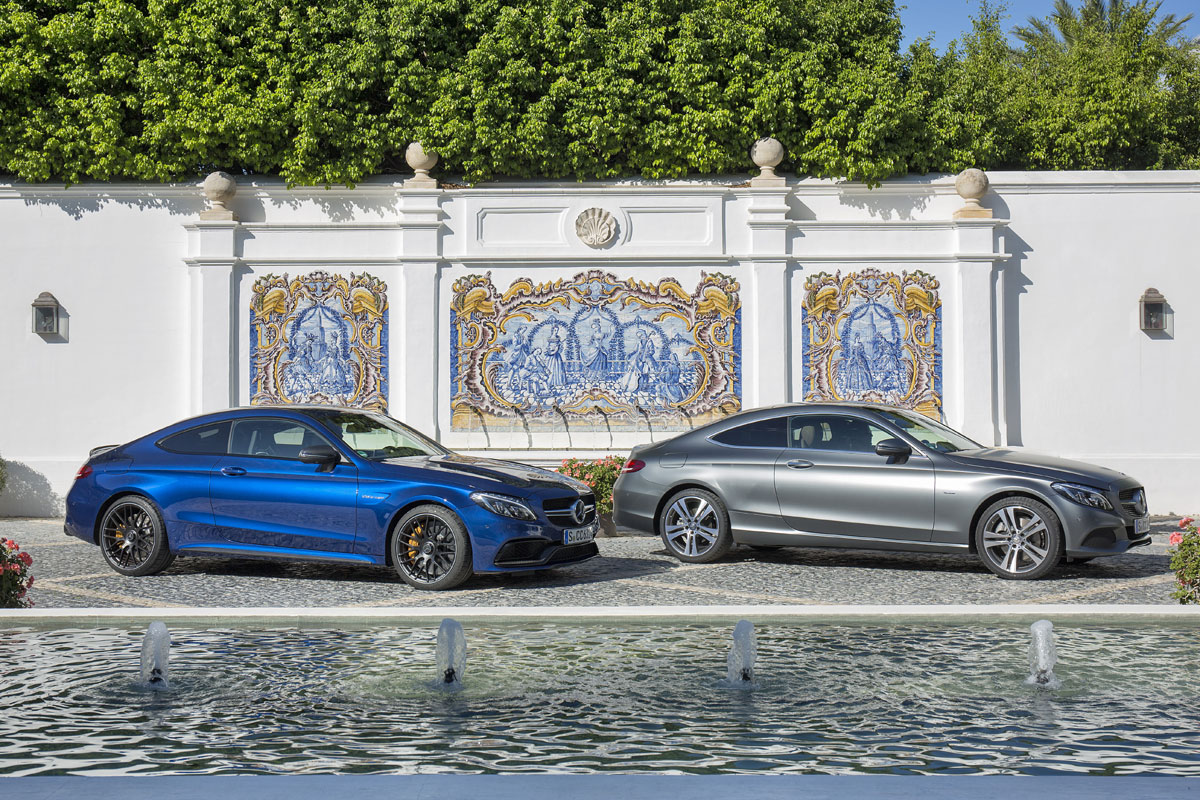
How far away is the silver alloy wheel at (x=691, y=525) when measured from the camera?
37.2 feet

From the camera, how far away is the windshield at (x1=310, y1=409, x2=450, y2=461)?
1037 centimetres

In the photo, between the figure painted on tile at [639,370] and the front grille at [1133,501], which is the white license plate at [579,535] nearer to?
the front grille at [1133,501]

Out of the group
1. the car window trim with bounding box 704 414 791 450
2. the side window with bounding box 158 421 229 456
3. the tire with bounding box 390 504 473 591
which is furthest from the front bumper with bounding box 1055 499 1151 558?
the side window with bounding box 158 421 229 456

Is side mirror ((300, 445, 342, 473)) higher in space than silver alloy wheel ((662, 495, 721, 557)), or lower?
higher

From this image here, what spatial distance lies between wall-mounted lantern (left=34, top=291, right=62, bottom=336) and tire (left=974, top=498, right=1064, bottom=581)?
11.8 m

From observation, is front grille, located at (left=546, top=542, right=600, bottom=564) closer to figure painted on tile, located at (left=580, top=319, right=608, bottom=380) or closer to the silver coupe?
the silver coupe

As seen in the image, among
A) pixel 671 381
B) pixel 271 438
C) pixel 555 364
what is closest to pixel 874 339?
pixel 671 381

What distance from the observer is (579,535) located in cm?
1007

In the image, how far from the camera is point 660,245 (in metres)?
15.7

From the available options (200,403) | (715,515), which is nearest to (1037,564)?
(715,515)

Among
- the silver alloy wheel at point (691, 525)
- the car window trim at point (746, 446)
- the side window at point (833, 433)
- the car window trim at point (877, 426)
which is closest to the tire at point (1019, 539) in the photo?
the car window trim at point (877, 426)

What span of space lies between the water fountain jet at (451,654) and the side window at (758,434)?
19.1 ft

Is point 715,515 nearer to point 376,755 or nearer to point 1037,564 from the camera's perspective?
point 1037,564

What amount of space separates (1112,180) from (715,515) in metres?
8.17
